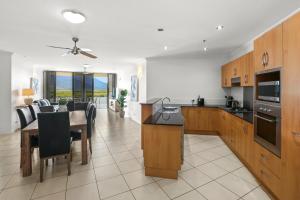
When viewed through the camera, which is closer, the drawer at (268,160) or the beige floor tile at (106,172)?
the drawer at (268,160)

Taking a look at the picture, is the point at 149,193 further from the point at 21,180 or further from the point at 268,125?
the point at 21,180

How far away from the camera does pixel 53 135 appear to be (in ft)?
8.16

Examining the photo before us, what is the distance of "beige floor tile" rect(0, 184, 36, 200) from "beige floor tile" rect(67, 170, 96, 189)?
1.55ft

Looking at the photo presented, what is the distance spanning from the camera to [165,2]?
2.10 metres

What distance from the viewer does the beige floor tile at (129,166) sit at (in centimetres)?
271

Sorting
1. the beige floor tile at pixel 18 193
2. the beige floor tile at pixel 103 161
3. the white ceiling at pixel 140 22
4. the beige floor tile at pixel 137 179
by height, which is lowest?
the beige floor tile at pixel 18 193

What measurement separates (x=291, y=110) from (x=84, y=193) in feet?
8.64

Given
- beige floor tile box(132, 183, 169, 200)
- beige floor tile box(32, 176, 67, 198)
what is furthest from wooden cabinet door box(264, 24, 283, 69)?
beige floor tile box(32, 176, 67, 198)

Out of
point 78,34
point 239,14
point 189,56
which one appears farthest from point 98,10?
point 189,56

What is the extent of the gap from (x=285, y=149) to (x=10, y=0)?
3.77 meters

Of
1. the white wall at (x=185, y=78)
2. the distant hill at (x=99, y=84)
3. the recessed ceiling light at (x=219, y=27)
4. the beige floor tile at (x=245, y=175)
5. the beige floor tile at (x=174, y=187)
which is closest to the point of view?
the beige floor tile at (x=174, y=187)

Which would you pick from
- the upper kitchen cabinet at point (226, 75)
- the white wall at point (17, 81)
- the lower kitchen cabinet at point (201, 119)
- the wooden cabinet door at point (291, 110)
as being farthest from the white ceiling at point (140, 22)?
the lower kitchen cabinet at point (201, 119)

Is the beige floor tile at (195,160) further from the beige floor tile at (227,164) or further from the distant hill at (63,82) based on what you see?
the distant hill at (63,82)

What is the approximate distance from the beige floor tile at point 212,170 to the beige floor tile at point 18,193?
255cm
